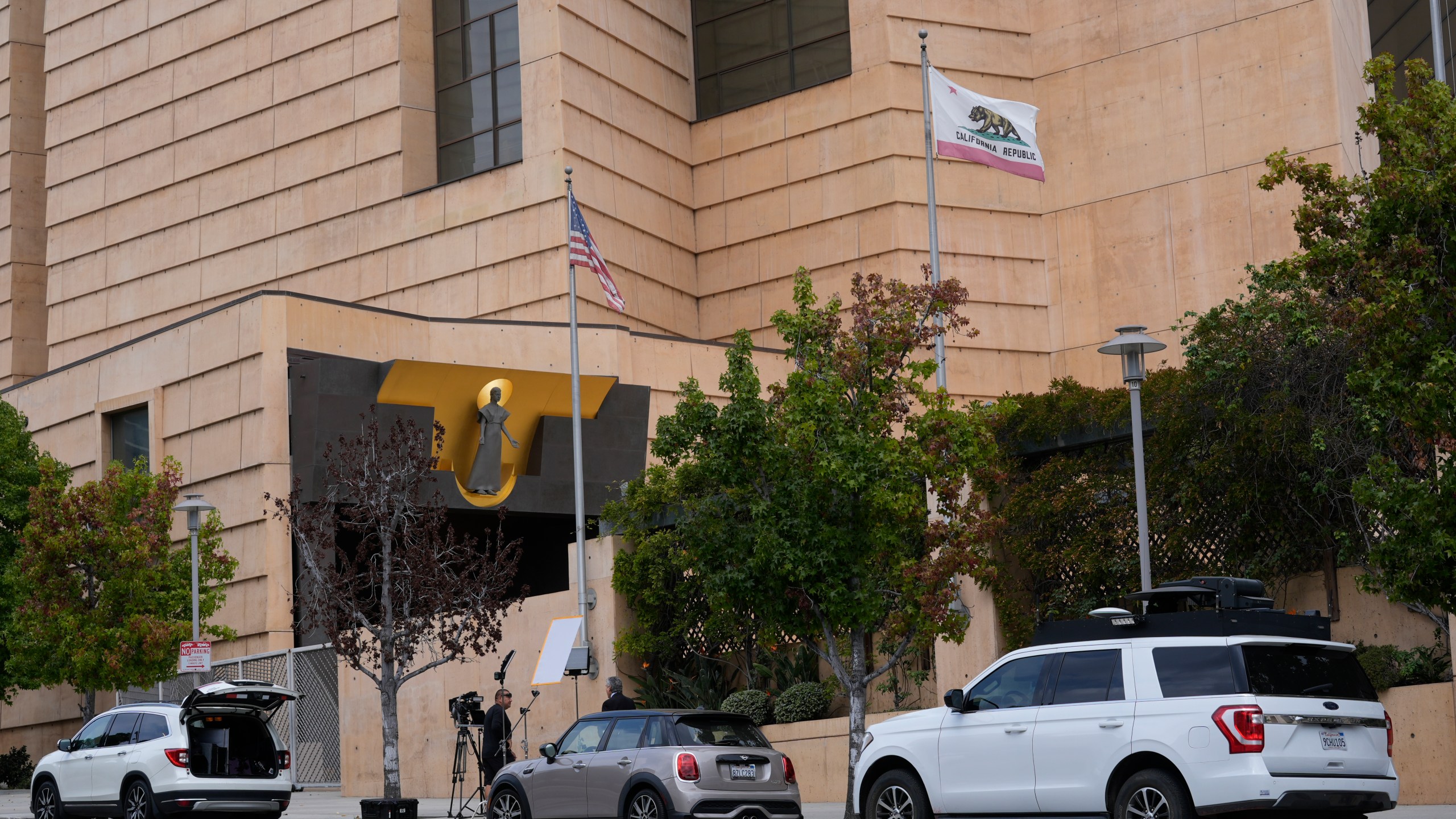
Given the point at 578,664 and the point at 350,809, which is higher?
the point at 578,664

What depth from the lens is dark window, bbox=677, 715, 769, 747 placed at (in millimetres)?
16156

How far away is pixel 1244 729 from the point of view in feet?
39.1

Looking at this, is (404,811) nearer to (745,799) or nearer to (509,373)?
(745,799)

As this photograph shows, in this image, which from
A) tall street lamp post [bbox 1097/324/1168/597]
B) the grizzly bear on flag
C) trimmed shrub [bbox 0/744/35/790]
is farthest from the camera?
trimmed shrub [bbox 0/744/35/790]

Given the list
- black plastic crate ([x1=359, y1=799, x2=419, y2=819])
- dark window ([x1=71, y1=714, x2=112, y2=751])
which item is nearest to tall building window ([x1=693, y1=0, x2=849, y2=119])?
black plastic crate ([x1=359, y1=799, x2=419, y2=819])

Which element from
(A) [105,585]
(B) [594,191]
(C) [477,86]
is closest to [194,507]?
(A) [105,585]

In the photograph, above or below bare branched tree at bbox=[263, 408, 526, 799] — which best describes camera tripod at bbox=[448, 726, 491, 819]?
below

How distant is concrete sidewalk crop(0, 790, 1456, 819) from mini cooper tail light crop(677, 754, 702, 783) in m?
3.44

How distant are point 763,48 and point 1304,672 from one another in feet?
119

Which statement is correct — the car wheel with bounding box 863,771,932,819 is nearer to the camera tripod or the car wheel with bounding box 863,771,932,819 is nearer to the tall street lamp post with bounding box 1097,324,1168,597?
the tall street lamp post with bounding box 1097,324,1168,597

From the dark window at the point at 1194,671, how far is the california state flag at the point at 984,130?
13773mm

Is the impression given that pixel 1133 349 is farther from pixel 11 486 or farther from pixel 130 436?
pixel 130 436

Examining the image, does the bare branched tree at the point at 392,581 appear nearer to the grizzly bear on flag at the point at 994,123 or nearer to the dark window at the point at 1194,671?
the grizzly bear on flag at the point at 994,123

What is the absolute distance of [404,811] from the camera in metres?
19.9
